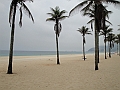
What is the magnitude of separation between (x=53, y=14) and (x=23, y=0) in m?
8.69

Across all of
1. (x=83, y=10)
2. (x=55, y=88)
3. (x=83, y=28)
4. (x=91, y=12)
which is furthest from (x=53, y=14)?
(x=55, y=88)

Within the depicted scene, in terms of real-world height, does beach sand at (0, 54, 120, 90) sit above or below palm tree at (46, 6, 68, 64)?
below

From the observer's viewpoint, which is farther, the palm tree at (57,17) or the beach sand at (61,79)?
the palm tree at (57,17)

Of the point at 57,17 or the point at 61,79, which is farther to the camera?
the point at 57,17

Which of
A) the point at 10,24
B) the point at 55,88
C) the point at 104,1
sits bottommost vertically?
the point at 55,88

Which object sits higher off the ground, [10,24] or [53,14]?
[53,14]

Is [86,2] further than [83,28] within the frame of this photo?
No

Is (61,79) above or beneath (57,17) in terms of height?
beneath

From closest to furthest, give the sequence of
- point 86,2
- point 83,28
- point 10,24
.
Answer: point 10,24 < point 86,2 < point 83,28

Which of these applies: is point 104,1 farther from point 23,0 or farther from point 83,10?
point 23,0

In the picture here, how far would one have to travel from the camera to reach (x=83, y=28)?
1174 inches

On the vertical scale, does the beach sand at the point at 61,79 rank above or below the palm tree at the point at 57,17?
below

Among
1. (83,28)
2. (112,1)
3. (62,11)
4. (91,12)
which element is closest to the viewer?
(112,1)

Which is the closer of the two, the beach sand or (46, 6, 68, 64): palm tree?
the beach sand
